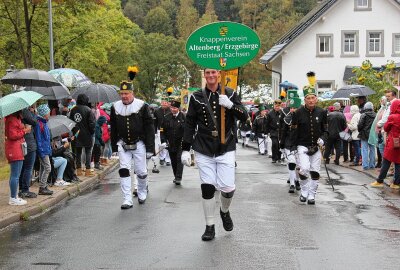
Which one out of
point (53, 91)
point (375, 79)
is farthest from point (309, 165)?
point (375, 79)

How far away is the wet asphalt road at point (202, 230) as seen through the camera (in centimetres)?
778

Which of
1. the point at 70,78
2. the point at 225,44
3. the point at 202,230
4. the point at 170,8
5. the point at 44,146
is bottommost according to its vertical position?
the point at 202,230

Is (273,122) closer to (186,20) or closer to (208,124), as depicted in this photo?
(208,124)

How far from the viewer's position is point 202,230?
9.76 m

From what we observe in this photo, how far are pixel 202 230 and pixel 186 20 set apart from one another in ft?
386

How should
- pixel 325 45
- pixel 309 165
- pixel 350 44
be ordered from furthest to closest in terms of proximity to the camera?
1. pixel 350 44
2. pixel 325 45
3. pixel 309 165

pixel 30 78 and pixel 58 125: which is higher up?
pixel 30 78

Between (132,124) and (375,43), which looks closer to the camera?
(132,124)

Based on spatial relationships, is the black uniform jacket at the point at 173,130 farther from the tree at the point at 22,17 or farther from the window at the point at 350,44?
the window at the point at 350,44

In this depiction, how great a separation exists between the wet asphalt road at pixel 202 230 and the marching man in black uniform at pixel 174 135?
1.59 m

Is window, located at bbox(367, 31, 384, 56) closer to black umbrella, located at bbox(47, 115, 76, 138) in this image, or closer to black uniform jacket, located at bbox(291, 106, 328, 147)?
black umbrella, located at bbox(47, 115, 76, 138)

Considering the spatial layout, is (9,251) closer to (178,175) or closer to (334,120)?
(178,175)

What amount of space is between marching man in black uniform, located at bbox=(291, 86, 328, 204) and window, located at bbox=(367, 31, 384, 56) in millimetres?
39018

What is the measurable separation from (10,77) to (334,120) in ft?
37.2
